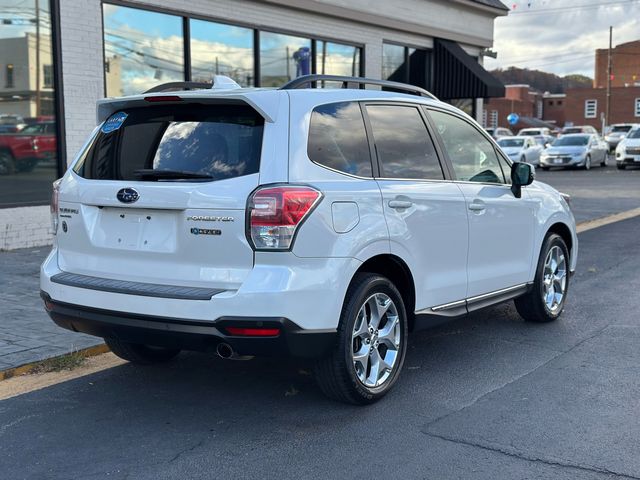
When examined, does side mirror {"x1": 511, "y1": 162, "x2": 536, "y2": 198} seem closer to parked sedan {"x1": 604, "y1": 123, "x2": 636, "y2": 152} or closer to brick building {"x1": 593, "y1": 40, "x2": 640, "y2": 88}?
parked sedan {"x1": 604, "y1": 123, "x2": 636, "y2": 152}

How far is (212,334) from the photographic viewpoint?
155 inches

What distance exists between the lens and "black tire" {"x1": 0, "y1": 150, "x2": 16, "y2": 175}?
978 centimetres

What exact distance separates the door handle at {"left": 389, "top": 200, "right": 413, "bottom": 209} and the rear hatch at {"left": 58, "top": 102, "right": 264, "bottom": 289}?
3.13 feet

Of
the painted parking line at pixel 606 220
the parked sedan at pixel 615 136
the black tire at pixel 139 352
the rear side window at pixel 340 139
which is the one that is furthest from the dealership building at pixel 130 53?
the parked sedan at pixel 615 136

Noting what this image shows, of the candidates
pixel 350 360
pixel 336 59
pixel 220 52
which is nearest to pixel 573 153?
pixel 336 59

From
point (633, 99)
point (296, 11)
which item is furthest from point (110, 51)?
point (633, 99)

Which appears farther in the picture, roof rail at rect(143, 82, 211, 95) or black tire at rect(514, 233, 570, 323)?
black tire at rect(514, 233, 570, 323)

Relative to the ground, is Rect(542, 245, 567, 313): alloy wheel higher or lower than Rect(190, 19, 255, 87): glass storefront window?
lower

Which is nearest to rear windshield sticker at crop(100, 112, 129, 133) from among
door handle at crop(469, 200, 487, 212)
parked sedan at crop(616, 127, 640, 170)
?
door handle at crop(469, 200, 487, 212)

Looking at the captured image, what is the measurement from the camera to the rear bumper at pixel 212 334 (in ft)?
12.9

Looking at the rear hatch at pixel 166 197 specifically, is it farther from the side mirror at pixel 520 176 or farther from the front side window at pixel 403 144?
the side mirror at pixel 520 176

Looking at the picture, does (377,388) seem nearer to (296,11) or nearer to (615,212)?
(296,11)

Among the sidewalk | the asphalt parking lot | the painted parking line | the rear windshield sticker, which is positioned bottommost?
the asphalt parking lot

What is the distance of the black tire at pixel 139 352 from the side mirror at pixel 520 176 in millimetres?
2925
